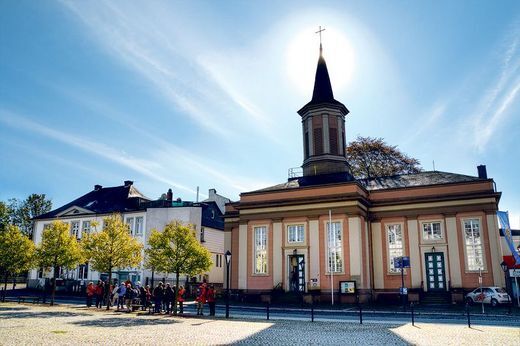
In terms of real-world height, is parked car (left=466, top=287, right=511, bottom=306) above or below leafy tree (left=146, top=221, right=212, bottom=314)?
below

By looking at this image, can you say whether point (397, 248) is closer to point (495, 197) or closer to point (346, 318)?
point (495, 197)

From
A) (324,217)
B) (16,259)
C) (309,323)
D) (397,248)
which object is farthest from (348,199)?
(16,259)

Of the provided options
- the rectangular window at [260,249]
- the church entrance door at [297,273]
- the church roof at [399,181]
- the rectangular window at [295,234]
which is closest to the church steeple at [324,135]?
the church roof at [399,181]

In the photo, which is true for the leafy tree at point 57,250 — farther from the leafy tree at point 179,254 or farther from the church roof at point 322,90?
the church roof at point 322,90

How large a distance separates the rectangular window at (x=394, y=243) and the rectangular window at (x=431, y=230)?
169cm

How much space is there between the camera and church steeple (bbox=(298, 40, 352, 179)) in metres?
36.8

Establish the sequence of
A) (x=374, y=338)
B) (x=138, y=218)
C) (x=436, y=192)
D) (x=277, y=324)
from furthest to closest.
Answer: (x=138, y=218)
(x=436, y=192)
(x=277, y=324)
(x=374, y=338)

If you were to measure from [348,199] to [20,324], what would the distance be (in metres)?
21.2

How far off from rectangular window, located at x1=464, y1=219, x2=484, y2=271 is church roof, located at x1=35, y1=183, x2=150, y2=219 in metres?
28.9

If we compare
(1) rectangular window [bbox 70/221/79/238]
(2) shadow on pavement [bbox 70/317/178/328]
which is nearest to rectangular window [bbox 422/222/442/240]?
(2) shadow on pavement [bbox 70/317/178/328]

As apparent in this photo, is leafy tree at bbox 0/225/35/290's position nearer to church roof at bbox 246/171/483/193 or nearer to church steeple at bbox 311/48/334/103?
church roof at bbox 246/171/483/193

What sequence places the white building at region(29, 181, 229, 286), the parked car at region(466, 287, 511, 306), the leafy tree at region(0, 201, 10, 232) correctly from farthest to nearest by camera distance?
the leafy tree at region(0, 201, 10, 232), the white building at region(29, 181, 229, 286), the parked car at region(466, 287, 511, 306)

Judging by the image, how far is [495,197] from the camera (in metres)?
30.0

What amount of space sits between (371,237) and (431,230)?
4.23 metres
